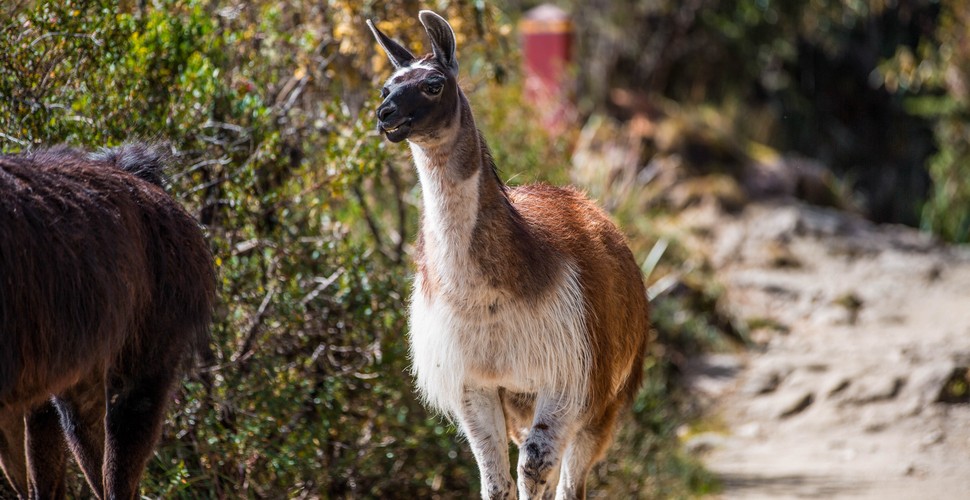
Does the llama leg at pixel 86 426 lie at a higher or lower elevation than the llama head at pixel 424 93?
lower

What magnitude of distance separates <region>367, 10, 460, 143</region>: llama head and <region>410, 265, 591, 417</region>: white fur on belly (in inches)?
24.4

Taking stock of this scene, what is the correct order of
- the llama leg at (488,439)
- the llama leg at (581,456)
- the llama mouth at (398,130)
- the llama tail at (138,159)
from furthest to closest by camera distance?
the llama leg at (581,456), the llama leg at (488,439), the llama tail at (138,159), the llama mouth at (398,130)

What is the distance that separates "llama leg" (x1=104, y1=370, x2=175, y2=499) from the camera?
163 inches

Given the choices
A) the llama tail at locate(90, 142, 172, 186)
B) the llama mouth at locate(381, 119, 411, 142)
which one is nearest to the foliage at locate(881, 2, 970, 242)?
the llama mouth at locate(381, 119, 411, 142)

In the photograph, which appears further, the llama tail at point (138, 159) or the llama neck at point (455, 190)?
the llama tail at point (138, 159)

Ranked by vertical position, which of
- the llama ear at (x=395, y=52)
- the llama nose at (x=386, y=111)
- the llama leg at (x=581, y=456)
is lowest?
the llama leg at (x=581, y=456)

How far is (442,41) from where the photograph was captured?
442cm

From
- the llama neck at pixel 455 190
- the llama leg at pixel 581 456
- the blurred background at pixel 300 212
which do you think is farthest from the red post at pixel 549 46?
the llama neck at pixel 455 190

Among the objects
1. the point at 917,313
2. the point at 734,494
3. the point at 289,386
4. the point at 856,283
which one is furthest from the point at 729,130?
the point at 289,386

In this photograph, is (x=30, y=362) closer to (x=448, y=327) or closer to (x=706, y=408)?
(x=448, y=327)

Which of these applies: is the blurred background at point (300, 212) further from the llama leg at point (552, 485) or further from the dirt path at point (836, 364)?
the llama leg at point (552, 485)

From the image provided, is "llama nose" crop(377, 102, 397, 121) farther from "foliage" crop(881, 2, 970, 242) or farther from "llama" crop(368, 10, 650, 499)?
"foliage" crop(881, 2, 970, 242)

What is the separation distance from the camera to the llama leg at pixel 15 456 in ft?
13.6

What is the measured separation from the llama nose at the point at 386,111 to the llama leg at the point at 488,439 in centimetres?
120
